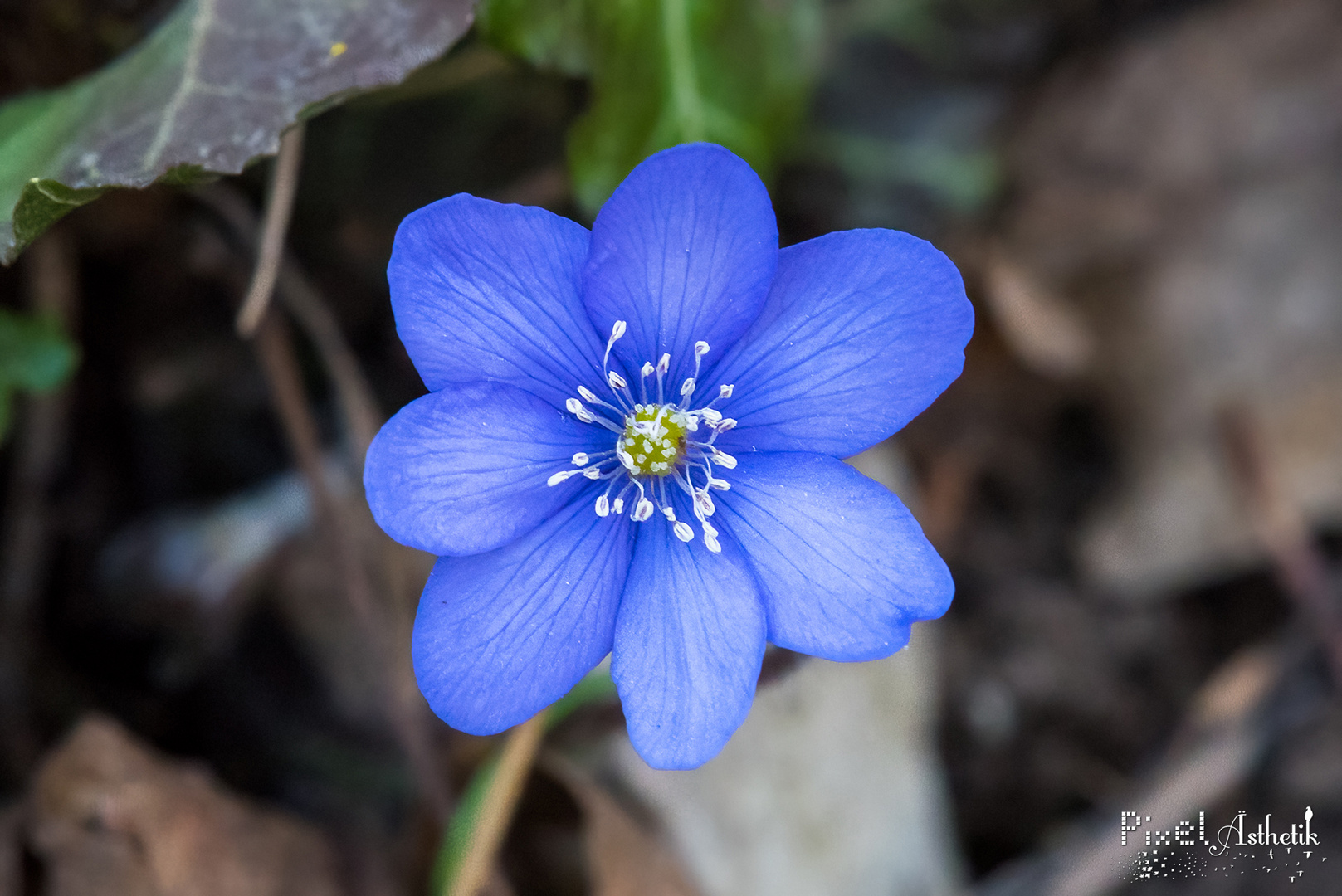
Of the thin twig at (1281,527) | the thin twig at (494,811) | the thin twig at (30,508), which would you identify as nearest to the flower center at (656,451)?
the thin twig at (494,811)

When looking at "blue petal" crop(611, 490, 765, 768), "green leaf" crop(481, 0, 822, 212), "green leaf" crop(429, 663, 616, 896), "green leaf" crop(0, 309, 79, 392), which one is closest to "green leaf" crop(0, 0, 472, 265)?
"green leaf" crop(0, 309, 79, 392)

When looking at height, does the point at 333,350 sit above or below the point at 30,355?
above

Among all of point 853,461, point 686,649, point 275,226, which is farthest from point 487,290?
point 853,461

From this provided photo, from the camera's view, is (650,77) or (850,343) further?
(650,77)

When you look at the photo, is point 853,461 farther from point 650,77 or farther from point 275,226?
point 275,226

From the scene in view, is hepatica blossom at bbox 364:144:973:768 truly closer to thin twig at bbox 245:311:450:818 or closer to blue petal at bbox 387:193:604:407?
blue petal at bbox 387:193:604:407

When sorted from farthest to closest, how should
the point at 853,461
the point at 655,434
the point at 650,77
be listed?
the point at 853,461
the point at 650,77
the point at 655,434

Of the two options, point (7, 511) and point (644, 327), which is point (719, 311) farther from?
point (7, 511)
